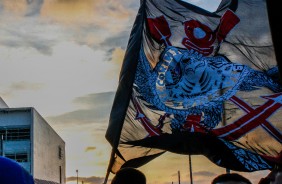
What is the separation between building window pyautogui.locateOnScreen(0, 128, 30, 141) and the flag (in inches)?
2080

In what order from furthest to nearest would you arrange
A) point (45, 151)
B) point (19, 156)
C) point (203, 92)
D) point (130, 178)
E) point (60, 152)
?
point (60, 152), point (45, 151), point (19, 156), point (203, 92), point (130, 178)

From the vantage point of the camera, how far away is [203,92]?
16.7 feet

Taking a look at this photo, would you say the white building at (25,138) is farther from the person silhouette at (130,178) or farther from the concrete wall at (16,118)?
the person silhouette at (130,178)

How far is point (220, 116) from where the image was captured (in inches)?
197

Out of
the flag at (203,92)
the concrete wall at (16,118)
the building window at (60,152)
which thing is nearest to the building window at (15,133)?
the concrete wall at (16,118)

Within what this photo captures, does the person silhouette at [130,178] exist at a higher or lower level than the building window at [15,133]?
lower

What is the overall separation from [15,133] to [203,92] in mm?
54509

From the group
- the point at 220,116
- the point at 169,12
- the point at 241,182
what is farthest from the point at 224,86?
the point at 241,182

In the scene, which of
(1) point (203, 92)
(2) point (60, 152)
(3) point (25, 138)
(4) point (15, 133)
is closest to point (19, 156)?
(3) point (25, 138)

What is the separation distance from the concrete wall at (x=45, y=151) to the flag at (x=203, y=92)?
50895 mm

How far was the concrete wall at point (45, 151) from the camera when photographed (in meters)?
56.8

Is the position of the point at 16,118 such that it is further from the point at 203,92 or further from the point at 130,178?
the point at 130,178

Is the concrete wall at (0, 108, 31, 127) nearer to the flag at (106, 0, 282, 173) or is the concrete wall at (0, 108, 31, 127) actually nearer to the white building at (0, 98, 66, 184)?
the white building at (0, 98, 66, 184)

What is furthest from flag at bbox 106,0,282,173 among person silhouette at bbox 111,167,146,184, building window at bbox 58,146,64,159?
building window at bbox 58,146,64,159
